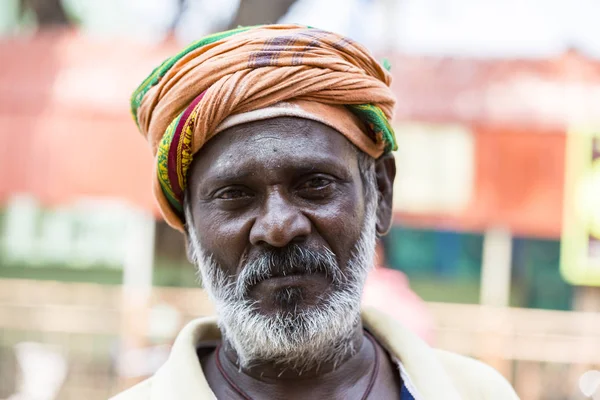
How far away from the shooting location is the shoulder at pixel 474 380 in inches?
85.6

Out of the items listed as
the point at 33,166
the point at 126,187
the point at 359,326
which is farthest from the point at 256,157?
the point at 33,166

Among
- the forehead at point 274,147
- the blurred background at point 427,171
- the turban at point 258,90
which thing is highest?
the turban at point 258,90

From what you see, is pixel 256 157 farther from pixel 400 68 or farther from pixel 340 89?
pixel 400 68

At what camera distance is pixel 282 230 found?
196 cm

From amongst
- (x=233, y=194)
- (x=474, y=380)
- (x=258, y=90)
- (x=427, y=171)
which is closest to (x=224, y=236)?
(x=233, y=194)

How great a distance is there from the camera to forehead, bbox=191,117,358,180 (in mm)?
2053

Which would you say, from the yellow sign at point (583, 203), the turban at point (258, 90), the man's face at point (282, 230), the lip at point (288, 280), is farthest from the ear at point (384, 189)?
the yellow sign at point (583, 203)

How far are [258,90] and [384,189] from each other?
0.63 meters

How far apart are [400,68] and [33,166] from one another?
3175 mm

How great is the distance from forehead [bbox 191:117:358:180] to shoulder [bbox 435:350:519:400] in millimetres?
687

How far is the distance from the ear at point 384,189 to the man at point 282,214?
18 cm

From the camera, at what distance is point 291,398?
2096mm

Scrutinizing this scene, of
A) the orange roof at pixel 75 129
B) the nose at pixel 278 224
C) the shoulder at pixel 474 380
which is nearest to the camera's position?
the nose at pixel 278 224

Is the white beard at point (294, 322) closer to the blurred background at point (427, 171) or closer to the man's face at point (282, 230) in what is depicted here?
the man's face at point (282, 230)
